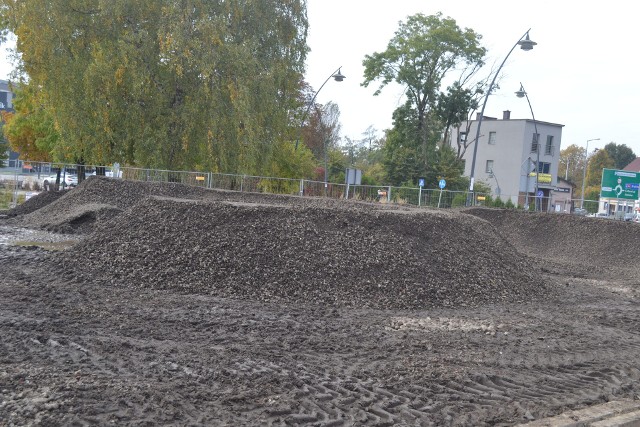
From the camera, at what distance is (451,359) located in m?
7.90

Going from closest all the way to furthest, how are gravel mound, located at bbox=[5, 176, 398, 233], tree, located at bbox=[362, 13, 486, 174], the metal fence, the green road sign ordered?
gravel mound, located at bbox=[5, 176, 398, 233]
the metal fence
the green road sign
tree, located at bbox=[362, 13, 486, 174]

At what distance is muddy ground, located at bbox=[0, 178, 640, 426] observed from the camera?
5.91 metres

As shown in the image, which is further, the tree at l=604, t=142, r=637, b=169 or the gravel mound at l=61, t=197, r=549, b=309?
the tree at l=604, t=142, r=637, b=169

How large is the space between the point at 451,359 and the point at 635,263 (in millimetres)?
19302

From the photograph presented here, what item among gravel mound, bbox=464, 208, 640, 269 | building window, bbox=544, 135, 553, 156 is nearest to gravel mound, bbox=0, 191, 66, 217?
gravel mound, bbox=464, 208, 640, 269

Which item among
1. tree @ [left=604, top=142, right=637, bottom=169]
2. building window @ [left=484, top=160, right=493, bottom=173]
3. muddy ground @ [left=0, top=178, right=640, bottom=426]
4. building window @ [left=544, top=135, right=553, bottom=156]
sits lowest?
muddy ground @ [left=0, top=178, right=640, bottom=426]

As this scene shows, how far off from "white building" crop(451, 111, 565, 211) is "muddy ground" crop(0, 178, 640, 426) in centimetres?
5602

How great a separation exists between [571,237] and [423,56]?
31900 mm

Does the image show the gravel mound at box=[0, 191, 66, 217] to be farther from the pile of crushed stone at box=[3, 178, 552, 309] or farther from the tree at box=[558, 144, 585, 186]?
the tree at box=[558, 144, 585, 186]

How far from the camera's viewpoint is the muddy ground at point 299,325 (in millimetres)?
5906

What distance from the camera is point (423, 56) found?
56.2m

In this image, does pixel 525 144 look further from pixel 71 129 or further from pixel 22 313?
pixel 22 313

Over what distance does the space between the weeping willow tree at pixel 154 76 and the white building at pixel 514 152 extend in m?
42.5

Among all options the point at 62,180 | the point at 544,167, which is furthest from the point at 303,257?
the point at 544,167
